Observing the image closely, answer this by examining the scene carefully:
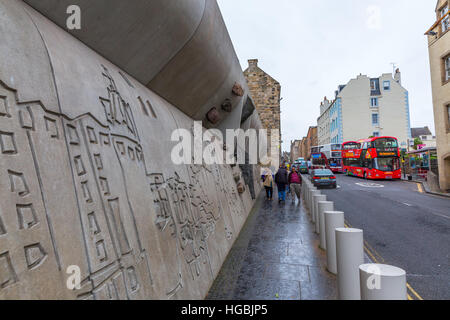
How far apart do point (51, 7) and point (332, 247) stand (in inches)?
178

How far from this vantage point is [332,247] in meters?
4.17

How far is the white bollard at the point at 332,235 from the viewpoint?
13.5 feet

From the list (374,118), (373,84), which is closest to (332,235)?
(374,118)

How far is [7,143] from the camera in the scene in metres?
1.38

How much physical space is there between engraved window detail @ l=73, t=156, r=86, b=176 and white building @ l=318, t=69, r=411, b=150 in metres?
44.6

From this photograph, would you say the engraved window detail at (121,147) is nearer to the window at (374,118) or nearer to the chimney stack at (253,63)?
the chimney stack at (253,63)

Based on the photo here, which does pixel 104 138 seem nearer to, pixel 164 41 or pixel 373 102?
pixel 164 41

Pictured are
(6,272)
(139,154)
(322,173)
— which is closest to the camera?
(6,272)

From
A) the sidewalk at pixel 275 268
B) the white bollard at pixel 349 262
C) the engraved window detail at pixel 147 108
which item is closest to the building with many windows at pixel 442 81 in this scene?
the sidewalk at pixel 275 268

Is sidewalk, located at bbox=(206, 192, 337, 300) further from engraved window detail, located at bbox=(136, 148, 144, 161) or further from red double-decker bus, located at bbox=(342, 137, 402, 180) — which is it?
red double-decker bus, located at bbox=(342, 137, 402, 180)

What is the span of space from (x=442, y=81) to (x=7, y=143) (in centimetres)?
2017

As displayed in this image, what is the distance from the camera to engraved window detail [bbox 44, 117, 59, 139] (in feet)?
5.45
